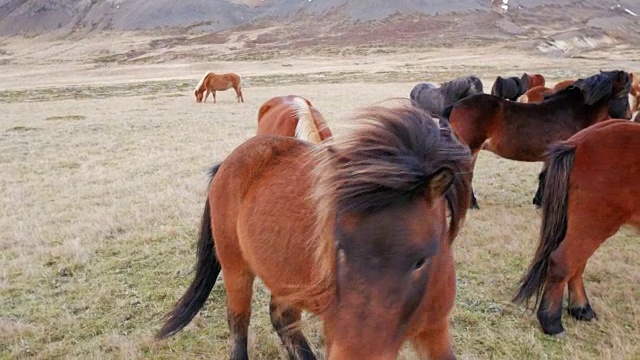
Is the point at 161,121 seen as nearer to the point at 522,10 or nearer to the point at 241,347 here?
the point at 241,347

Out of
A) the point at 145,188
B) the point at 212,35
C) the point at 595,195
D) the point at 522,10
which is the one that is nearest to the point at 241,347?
the point at 595,195

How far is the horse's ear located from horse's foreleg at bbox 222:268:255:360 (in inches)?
62.9

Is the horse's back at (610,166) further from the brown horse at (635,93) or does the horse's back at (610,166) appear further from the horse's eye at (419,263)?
the brown horse at (635,93)

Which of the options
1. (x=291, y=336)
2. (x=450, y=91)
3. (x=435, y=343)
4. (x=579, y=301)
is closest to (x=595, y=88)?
(x=450, y=91)

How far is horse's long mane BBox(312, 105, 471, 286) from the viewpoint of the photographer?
1.72 m

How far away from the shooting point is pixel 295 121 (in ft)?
19.3

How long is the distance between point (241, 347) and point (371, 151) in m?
2.02

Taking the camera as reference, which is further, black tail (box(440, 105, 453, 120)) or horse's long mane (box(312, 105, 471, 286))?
black tail (box(440, 105, 453, 120))

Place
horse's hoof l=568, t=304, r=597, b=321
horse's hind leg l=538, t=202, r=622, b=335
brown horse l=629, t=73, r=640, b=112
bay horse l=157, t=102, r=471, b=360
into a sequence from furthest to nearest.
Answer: brown horse l=629, t=73, r=640, b=112 → horse's hoof l=568, t=304, r=597, b=321 → horse's hind leg l=538, t=202, r=622, b=335 → bay horse l=157, t=102, r=471, b=360

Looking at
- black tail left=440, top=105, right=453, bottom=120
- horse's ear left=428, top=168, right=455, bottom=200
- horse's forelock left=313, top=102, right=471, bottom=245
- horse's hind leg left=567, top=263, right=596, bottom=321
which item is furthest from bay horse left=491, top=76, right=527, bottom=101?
horse's ear left=428, top=168, right=455, bottom=200

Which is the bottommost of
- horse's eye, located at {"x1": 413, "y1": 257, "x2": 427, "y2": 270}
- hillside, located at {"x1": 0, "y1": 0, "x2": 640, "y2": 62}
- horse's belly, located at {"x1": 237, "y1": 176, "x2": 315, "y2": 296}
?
hillside, located at {"x1": 0, "y1": 0, "x2": 640, "y2": 62}

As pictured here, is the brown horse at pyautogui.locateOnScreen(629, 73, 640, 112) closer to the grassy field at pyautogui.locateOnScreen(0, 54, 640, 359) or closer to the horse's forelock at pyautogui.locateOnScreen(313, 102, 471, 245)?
the grassy field at pyautogui.locateOnScreen(0, 54, 640, 359)

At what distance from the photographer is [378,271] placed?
167cm

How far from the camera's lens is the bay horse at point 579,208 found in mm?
3562
